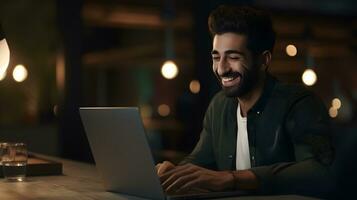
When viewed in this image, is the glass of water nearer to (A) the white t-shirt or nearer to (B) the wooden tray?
(B) the wooden tray

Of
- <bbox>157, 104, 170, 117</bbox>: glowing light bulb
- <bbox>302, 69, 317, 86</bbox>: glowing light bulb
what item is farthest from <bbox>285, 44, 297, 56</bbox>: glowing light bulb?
<bbox>157, 104, 170, 117</bbox>: glowing light bulb

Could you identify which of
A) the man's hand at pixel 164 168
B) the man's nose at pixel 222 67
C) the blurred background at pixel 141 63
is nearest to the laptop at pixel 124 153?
the man's hand at pixel 164 168

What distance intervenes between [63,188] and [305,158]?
2.78ft

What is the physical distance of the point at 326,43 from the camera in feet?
23.9

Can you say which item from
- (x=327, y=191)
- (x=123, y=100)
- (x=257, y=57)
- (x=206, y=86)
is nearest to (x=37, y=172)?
(x=257, y=57)

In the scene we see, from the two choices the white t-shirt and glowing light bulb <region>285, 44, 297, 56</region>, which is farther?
glowing light bulb <region>285, 44, 297, 56</region>

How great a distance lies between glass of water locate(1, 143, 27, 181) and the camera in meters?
2.26

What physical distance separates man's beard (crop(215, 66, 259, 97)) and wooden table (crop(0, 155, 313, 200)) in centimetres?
61

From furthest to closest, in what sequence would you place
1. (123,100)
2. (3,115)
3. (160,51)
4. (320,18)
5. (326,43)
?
(123,100), (160,51), (3,115), (326,43), (320,18)

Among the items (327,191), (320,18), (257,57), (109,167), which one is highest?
(320,18)

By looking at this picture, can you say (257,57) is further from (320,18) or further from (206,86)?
(320,18)

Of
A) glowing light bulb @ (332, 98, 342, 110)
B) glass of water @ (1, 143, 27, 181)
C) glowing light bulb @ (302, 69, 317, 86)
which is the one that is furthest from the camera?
glowing light bulb @ (302, 69, 317, 86)

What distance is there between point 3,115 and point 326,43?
4.34 metres

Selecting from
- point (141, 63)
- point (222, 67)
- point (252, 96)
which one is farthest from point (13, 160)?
point (141, 63)
